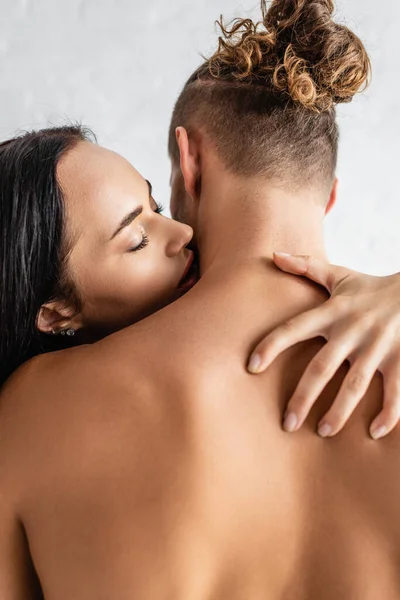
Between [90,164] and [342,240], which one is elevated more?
[90,164]

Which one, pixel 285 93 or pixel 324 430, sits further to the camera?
pixel 285 93

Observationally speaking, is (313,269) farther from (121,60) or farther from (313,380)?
(121,60)

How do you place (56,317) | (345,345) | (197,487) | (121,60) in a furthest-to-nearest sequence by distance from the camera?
(121,60), (56,317), (345,345), (197,487)

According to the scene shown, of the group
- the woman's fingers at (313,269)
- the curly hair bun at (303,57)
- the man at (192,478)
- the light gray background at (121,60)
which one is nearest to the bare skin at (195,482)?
the man at (192,478)

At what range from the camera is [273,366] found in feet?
4.32

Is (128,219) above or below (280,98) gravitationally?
below

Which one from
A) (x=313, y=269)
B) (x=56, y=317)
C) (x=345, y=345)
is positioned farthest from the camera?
(x=56, y=317)

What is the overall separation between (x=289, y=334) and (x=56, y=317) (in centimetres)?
60

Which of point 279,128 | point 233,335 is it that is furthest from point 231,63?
point 233,335

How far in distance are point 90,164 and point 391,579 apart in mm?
940

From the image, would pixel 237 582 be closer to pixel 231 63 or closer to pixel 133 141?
pixel 231 63

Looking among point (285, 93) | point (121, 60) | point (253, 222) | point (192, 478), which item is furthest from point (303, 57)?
point (121, 60)

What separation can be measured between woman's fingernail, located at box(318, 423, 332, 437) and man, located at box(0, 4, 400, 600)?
0.06 feet

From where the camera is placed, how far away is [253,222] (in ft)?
5.14
